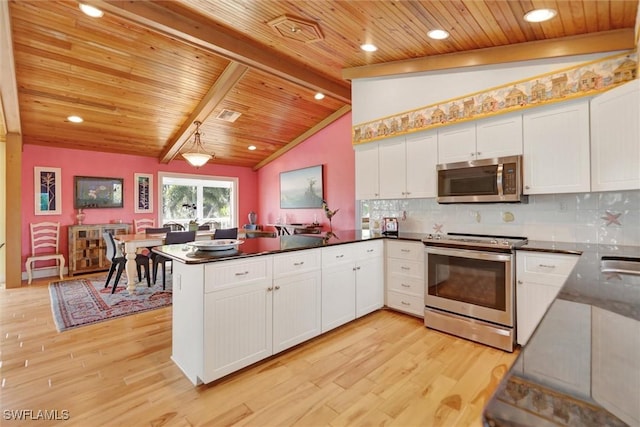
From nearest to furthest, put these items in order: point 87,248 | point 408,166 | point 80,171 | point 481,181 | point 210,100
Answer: point 481,181 → point 408,166 → point 210,100 → point 87,248 → point 80,171

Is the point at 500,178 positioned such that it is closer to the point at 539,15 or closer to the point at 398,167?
the point at 398,167

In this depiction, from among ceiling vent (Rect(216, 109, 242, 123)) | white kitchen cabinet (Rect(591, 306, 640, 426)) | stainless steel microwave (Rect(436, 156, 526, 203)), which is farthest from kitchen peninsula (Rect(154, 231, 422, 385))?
ceiling vent (Rect(216, 109, 242, 123))

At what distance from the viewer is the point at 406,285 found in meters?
3.43

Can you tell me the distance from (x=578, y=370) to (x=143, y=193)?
7.30 m

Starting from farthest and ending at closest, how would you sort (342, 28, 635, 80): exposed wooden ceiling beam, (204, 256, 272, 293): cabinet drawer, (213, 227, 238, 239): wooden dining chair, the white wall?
(213, 227, 238, 239): wooden dining chair → the white wall → (342, 28, 635, 80): exposed wooden ceiling beam → (204, 256, 272, 293): cabinet drawer

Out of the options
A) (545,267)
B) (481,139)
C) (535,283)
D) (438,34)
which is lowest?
(535,283)

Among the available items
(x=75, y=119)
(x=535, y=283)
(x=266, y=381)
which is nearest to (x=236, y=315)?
(x=266, y=381)

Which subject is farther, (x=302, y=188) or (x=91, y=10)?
(x=302, y=188)

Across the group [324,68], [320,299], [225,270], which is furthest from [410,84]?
[225,270]

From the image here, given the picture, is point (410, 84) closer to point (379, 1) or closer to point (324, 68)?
point (324, 68)

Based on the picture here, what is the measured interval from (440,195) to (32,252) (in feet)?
21.7

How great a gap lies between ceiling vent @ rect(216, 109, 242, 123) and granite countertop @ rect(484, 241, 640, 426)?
16.7 ft

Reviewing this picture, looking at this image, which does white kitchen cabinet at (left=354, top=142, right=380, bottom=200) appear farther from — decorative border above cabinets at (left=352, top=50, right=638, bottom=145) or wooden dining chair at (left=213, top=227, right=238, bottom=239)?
wooden dining chair at (left=213, top=227, right=238, bottom=239)

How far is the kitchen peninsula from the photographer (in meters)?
2.11
